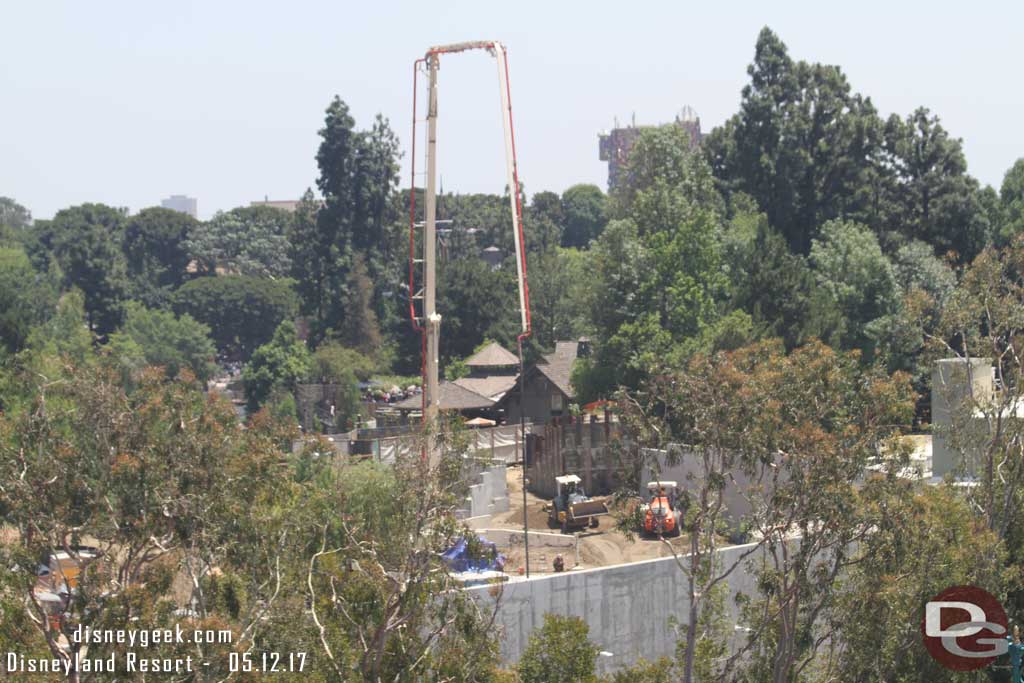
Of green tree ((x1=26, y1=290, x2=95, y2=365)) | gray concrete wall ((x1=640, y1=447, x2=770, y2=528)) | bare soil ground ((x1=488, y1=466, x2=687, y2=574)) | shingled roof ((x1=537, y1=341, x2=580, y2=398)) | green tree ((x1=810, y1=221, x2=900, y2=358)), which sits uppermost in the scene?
green tree ((x1=810, y1=221, x2=900, y2=358))

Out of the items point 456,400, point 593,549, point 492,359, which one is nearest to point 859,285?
point 456,400

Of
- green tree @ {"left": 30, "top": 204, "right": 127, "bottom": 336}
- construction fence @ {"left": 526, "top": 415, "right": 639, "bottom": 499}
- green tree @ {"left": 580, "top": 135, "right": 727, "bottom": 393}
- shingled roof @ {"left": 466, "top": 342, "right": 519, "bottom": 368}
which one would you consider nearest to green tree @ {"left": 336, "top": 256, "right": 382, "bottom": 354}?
green tree @ {"left": 30, "top": 204, "right": 127, "bottom": 336}

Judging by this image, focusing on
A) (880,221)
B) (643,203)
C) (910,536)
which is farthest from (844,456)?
(880,221)

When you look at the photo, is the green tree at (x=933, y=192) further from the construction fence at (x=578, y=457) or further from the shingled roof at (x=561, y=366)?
the construction fence at (x=578, y=457)

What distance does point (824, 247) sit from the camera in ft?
199

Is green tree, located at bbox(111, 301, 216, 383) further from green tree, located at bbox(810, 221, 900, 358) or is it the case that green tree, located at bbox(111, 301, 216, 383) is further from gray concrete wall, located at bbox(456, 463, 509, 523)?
gray concrete wall, located at bbox(456, 463, 509, 523)

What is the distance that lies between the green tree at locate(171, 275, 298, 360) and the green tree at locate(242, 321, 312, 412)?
26949 millimetres

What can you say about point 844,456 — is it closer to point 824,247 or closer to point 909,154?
point 824,247

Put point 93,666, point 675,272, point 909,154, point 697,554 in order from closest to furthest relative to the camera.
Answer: point 93,666
point 697,554
point 675,272
point 909,154

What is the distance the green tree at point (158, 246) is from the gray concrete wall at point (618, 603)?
93963mm

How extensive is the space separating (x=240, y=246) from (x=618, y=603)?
108m

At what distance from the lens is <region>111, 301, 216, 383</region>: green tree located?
9031 cm

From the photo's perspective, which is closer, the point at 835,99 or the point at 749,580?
the point at 749,580

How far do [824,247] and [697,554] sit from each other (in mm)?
43662
